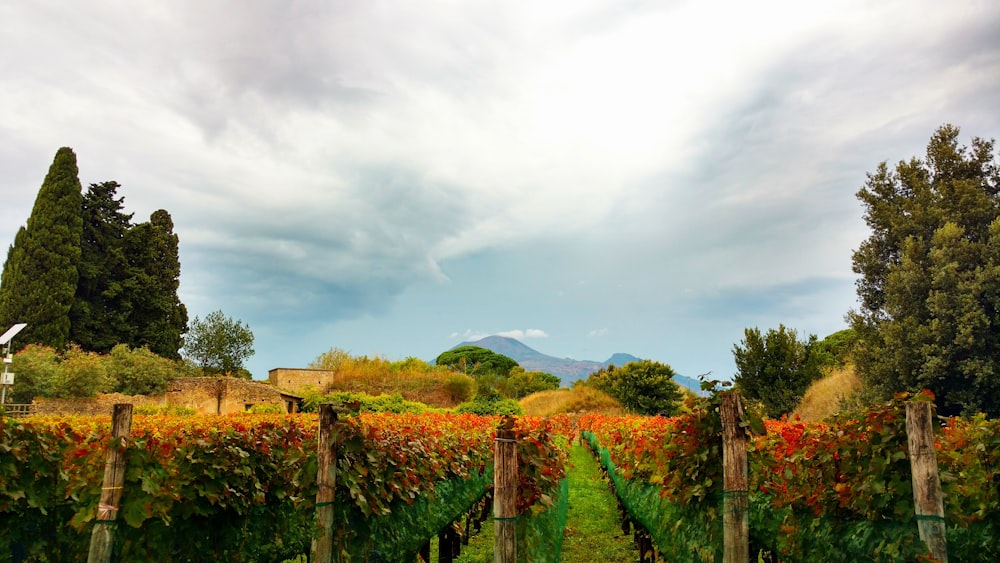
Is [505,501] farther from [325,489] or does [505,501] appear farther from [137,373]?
[137,373]

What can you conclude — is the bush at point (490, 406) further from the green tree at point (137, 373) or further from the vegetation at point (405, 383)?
the green tree at point (137, 373)

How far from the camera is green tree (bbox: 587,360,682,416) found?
32906mm

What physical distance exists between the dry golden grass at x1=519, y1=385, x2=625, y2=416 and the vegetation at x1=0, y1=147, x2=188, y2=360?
81.8 feet

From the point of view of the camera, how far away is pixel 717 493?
4.37 m

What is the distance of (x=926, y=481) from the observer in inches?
121

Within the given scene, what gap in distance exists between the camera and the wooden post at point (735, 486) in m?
3.90

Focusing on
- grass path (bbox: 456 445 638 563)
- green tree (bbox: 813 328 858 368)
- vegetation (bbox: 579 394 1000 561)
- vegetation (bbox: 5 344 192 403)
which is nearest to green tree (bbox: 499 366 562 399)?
green tree (bbox: 813 328 858 368)

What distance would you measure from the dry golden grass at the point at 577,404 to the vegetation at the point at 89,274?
24944 mm

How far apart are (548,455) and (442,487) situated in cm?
146

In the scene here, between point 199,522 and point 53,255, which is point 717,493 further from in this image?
point 53,255

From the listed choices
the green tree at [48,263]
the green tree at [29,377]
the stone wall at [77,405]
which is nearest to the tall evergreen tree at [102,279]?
the green tree at [48,263]

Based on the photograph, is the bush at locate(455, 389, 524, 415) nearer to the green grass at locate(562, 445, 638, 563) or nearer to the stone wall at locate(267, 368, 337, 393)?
the green grass at locate(562, 445, 638, 563)

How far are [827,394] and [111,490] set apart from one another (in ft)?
92.9

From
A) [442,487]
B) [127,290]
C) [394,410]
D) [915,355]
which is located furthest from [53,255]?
[915,355]
